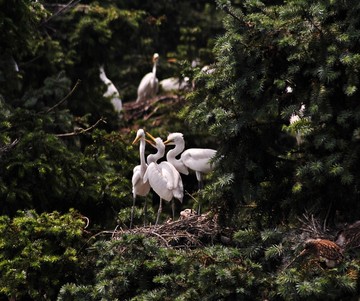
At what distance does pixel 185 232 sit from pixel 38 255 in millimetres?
1159

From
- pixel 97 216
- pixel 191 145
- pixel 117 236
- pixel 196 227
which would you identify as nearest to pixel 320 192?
pixel 196 227

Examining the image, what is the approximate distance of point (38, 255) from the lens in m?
8.99

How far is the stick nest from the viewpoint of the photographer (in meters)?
9.01

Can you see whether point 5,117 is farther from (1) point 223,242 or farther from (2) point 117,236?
(1) point 223,242

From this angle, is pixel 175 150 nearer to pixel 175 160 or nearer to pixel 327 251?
pixel 175 160

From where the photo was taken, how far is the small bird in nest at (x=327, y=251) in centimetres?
774

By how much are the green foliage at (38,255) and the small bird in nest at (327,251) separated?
2.08 m

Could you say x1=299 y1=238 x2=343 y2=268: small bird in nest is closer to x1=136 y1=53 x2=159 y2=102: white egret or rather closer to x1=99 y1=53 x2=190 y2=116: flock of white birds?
x1=99 y1=53 x2=190 y2=116: flock of white birds

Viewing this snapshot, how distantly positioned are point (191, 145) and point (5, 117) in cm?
325

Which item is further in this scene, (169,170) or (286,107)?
(169,170)

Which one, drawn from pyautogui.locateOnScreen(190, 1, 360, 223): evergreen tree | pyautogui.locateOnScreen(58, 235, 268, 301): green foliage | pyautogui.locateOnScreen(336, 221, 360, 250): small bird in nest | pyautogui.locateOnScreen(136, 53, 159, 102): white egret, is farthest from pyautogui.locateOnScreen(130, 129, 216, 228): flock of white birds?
pyautogui.locateOnScreen(136, 53, 159, 102): white egret

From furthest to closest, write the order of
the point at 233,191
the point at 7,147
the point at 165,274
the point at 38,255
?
1. the point at 7,147
2. the point at 38,255
3. the point at 233,191
4. the point at 165,274

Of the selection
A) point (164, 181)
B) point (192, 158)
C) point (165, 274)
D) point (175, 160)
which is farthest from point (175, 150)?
point (165, 274)

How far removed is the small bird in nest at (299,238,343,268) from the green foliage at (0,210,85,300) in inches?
82.0
